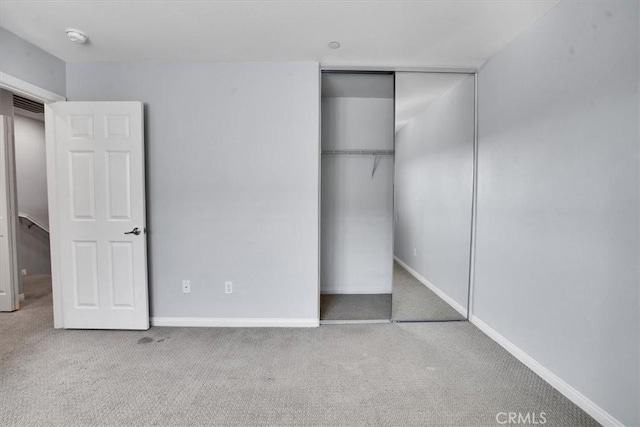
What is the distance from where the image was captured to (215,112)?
9.08 ft

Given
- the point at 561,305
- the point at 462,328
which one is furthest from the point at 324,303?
the point at 561,305

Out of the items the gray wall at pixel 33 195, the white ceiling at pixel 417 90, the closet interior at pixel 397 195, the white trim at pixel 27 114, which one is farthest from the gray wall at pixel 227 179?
the gray wall at pixel 33 195

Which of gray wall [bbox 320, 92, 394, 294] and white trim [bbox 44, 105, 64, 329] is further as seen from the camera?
gray wall [bbox 320, 92, 394, 294]

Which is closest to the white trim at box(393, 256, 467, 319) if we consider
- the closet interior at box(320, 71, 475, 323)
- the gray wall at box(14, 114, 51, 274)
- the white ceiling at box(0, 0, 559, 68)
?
the closet interior at box(320, 71, 475, 323)

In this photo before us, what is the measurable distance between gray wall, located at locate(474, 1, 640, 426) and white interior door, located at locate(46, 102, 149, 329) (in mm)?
3089

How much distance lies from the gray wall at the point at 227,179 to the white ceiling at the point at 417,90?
2.81 feet

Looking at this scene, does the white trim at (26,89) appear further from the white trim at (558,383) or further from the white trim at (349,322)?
the white trim at (558,383)

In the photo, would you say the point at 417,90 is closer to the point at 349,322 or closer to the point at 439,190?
the point at 439,190

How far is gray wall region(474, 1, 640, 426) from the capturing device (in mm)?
1506

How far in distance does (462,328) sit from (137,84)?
12.3ft

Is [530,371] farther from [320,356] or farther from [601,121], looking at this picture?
[601,121]

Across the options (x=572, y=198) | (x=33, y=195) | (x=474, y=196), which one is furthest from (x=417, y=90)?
(x=33, y=195)

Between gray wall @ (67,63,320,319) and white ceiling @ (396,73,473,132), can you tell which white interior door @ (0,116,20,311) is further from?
white ceiling @ (396,73,473,132)

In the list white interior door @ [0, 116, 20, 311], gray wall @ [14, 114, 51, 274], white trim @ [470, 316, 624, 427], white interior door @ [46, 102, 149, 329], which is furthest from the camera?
gray wall @ [14, 114, 51, 274]
